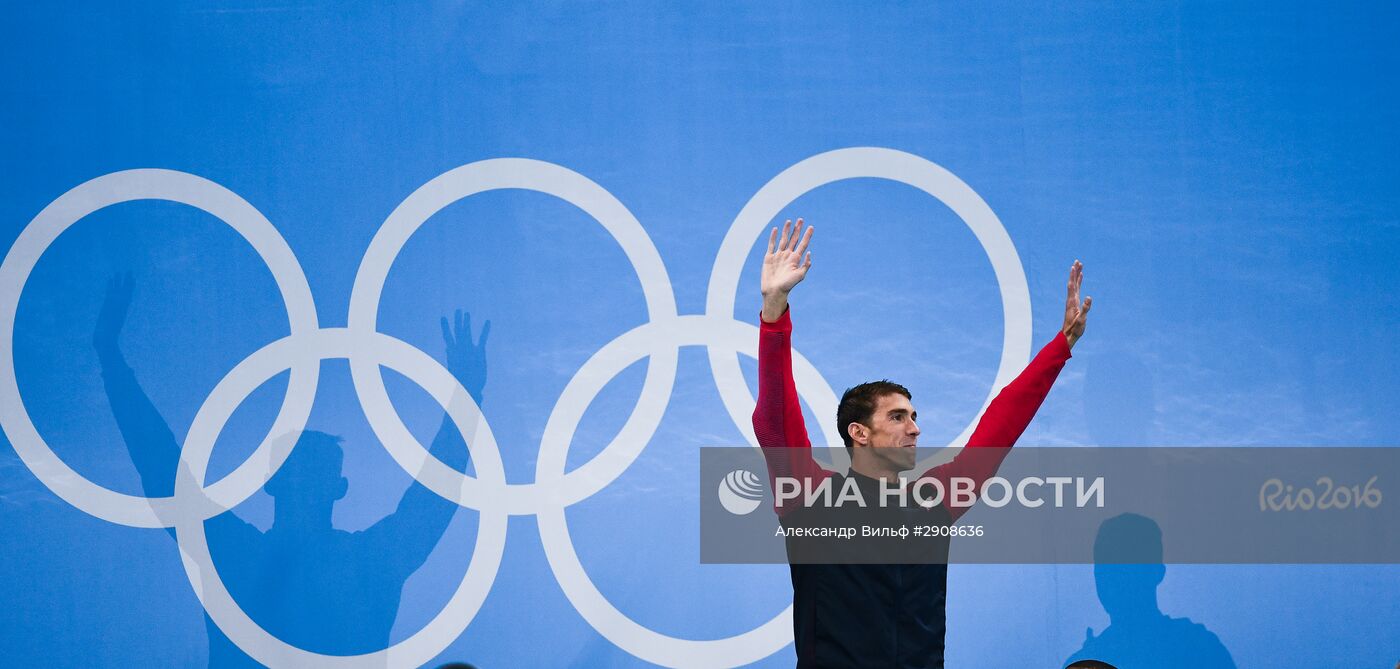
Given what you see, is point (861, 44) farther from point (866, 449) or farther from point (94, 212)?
point (94, 212)

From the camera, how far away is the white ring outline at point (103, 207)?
157 inches

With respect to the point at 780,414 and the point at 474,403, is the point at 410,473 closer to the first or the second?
the point at 474,403

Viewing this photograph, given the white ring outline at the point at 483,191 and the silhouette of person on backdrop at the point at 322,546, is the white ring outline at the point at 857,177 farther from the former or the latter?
the silhouette of person on backdrop at the point at 322,546

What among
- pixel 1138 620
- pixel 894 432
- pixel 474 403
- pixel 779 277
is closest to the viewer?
pixel 779 277

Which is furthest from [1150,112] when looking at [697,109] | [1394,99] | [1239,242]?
[697,109]

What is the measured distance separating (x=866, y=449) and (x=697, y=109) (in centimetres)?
141

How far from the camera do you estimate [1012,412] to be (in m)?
3.25

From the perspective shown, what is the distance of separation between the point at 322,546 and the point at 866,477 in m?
1.84

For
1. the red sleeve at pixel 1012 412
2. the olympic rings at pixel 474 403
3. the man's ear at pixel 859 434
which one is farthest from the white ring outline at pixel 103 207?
the red sleeve at pixel 1012 412

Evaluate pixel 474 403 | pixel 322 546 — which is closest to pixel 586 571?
pixel 474 403

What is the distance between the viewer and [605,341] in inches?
157

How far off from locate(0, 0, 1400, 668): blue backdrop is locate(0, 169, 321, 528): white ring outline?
0.02 metres

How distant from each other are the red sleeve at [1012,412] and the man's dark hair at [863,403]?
23 centimetres

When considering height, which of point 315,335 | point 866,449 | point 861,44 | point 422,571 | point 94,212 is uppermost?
point 861,44
